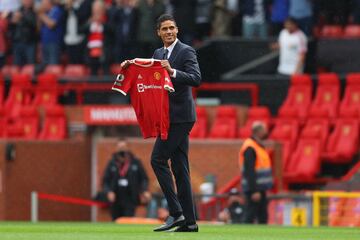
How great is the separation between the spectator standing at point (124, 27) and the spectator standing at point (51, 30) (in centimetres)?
138

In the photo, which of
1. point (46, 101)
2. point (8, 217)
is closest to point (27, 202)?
point (8, 217)

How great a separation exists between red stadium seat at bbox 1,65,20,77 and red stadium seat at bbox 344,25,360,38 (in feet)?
24.1

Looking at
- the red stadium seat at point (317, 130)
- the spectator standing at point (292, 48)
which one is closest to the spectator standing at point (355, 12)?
the spectator standing at point (292, 48)

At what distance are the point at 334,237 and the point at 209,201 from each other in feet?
31.9

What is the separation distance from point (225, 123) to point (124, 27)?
4.06 meters

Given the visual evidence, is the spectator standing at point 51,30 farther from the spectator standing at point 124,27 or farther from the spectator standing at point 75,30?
the spectator standing at point 124,27

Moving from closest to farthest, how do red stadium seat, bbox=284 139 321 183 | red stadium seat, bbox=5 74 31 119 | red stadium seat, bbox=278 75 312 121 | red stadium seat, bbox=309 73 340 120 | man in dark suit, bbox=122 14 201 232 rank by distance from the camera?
1. man in dark suit, bbox=122 14 201 232
2. red stadium seat, bbox=284 139 321 183
3. red stadium seat, bbox=309 73 340 120
4. red stadium seat, bbox=278 75 312 121
5. red stadium seat, bbox=5 74 31 119

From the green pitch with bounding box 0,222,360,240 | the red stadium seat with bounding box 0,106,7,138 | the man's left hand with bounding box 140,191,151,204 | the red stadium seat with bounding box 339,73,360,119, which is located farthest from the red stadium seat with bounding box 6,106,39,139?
the green pitch with bounding box 0,222,360,240

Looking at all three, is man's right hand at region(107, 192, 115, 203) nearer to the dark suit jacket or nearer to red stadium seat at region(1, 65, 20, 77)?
red stadium seat at region(1, 65, 20, 77)

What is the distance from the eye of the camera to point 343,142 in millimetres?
26688

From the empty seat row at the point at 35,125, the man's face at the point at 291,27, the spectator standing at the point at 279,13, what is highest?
the spectator standing at the point at 279,13

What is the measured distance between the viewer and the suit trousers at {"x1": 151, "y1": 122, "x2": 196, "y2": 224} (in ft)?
52.0

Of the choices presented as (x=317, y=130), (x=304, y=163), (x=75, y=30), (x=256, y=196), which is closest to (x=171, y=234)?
(x=256, y=196)

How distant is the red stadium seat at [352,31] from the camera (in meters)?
29.7
